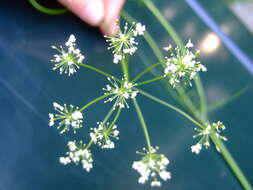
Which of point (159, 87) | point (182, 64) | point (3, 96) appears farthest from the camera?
point (159, 87)

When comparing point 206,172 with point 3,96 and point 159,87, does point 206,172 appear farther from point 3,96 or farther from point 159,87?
point 3,96

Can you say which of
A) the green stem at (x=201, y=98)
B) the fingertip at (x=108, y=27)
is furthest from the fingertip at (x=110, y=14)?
the green stem at (x=201, y=98)

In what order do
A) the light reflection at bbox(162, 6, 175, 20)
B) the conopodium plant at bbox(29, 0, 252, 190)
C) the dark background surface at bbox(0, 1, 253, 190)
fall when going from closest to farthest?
the conopodium plant at bbox(29, 0, 252, 190), the dark background surface at bbox(0, 1, 253, 190), the light reflection at bbox(162, 6, 175, 20)

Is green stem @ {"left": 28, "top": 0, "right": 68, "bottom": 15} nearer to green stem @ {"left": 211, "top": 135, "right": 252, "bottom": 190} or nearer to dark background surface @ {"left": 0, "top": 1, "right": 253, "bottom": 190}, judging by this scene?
dark background surface @ {"left": 0, "top": 1, "right": 253, "bottom": 190}

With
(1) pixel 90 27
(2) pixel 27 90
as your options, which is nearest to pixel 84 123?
(2) pixel 27 90

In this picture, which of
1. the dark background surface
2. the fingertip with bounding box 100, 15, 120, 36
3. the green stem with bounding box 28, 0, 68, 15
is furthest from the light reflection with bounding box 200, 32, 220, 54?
the green stem with bounding box 28, 0, 68, 15

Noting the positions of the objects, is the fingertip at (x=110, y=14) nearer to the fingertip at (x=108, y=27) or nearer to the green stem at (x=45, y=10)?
the fingertip at (x=108, y=27)
